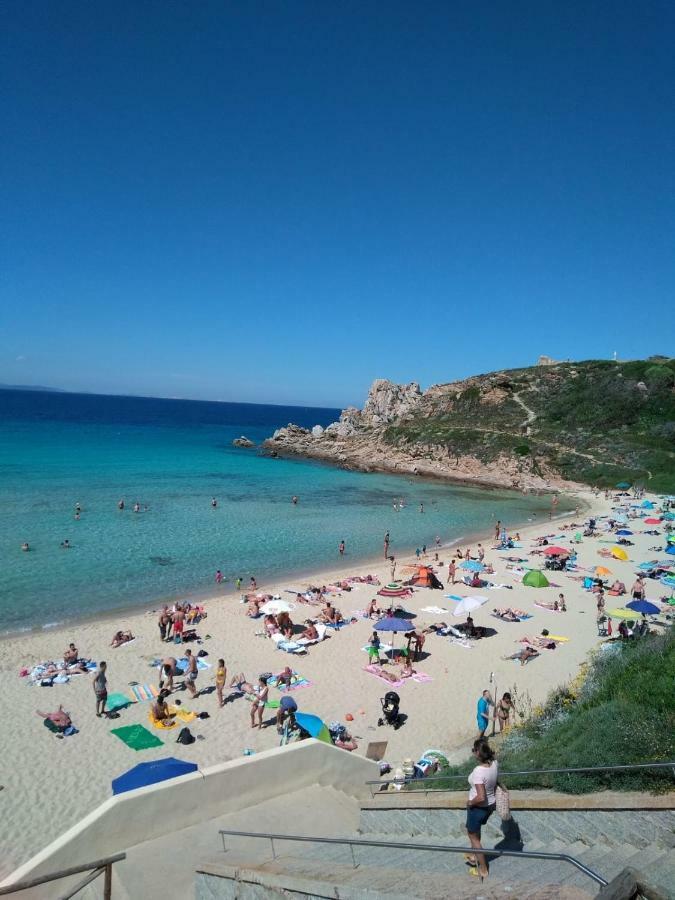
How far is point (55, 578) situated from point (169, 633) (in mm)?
8635

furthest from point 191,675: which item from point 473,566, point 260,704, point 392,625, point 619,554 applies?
point 619,554

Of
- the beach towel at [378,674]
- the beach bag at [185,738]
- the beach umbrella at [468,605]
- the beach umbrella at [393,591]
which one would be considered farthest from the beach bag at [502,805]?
the beach umbrella at [393,591]

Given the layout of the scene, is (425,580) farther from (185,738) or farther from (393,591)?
(185,738)

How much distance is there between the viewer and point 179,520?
3553 cm

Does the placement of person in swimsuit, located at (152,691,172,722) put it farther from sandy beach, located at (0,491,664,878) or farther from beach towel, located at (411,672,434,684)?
beach towel, located at (411,672,434,684)

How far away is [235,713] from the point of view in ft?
42.7

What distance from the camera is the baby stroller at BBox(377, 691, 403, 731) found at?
41.2 ft

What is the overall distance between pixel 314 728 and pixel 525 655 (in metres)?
7.73

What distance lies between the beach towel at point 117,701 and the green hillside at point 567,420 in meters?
49.3

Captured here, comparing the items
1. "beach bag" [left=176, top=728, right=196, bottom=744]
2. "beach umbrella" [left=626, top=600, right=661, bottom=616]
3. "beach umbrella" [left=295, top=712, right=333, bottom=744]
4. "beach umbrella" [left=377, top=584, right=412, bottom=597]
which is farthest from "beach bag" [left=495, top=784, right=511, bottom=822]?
"beach umbrella" [left=377, top=584, right=412, bottom=597]

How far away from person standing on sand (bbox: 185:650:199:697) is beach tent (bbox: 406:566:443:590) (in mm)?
10825

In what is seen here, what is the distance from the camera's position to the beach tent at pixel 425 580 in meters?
23.0

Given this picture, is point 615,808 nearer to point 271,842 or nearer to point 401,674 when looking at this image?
point 271,842

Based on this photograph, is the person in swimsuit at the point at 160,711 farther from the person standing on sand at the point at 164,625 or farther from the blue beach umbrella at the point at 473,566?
the blue beach umbrella at the point at 473,566
